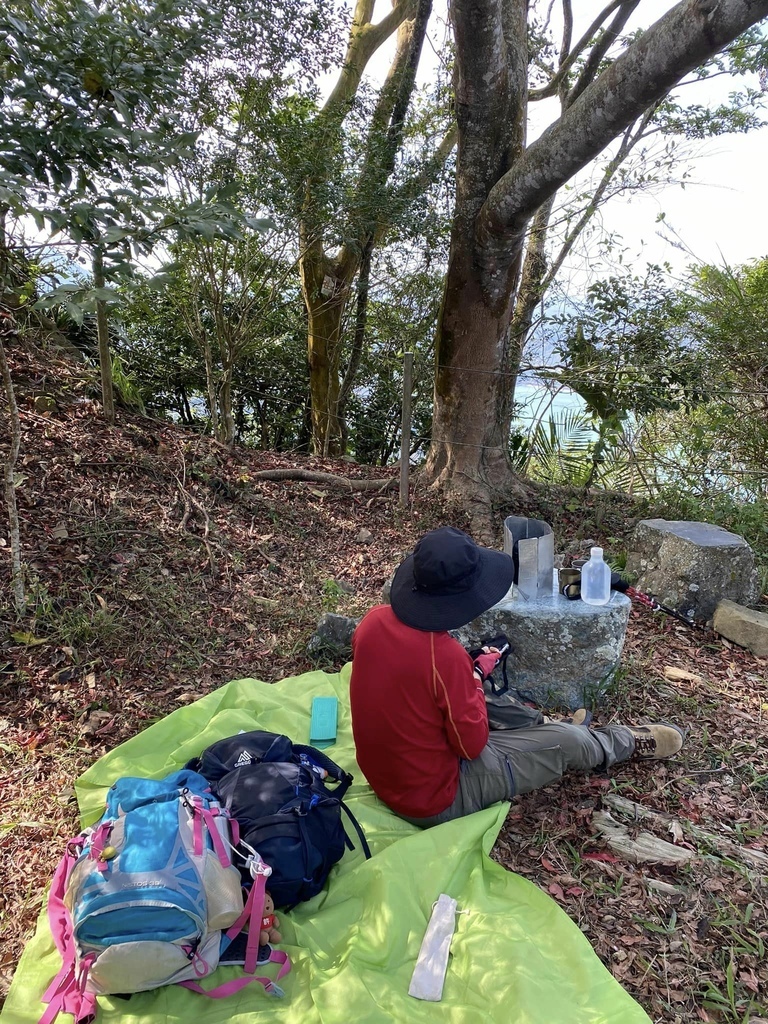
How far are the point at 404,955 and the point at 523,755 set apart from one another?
2.94 feet

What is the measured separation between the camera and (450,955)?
79.0 inches

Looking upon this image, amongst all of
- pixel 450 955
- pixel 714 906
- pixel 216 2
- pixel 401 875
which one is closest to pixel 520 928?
pixel 450 955

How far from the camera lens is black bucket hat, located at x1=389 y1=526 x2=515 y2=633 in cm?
223

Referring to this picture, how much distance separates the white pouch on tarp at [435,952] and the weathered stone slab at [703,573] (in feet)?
9.27

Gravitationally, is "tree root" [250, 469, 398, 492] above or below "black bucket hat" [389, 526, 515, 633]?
above

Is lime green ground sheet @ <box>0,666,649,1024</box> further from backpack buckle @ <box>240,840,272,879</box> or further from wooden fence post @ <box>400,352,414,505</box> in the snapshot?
wooden fence post @ <box>400,352,414,505</box>

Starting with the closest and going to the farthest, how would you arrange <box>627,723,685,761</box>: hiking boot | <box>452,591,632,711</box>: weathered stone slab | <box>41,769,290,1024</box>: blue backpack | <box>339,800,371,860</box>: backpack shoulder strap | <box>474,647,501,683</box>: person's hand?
<box>41,769,290,1024</box>: blue backpack < <box>339,800,371,860</box>: backpack shoulder strap < <box>474,647,501,683</box>: person's hand < <box>627,723,685,761</box>: hiking boot < <box>452,591,632,711</box>: weathered stone slab

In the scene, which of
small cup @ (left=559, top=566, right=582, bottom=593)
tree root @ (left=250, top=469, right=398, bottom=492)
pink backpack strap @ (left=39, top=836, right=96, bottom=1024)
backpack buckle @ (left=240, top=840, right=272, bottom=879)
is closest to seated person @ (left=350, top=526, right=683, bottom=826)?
backpack buckle @ (left=240, top=840, right=272, bottom=879)

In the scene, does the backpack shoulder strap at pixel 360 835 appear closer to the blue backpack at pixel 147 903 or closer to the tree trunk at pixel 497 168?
the blue backpack at pixel 147 903

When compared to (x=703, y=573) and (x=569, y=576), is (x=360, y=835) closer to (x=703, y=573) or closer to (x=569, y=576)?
(x=569, y=576)

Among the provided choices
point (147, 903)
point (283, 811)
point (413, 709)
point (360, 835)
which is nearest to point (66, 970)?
point (147, 903)

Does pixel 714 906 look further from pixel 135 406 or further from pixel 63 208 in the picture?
pixel 135 406

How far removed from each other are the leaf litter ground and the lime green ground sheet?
182 millimetres

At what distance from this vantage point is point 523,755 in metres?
2.63
